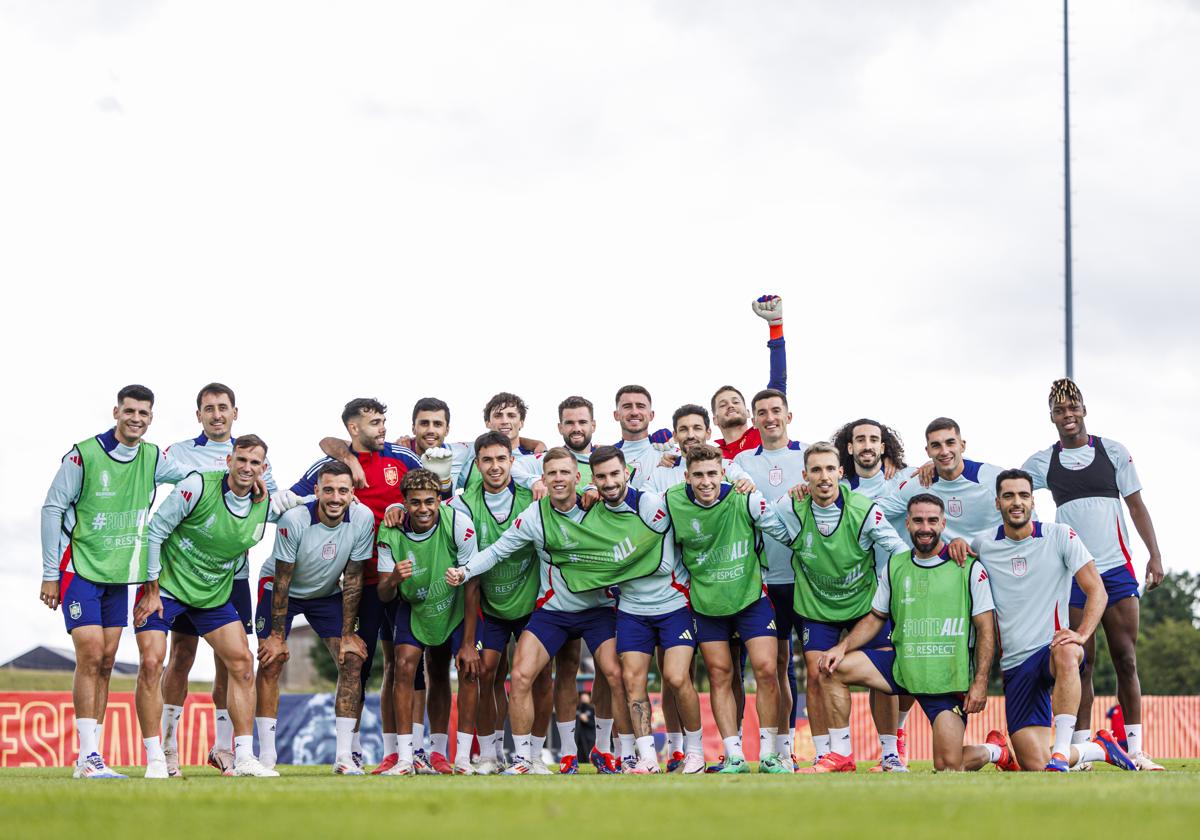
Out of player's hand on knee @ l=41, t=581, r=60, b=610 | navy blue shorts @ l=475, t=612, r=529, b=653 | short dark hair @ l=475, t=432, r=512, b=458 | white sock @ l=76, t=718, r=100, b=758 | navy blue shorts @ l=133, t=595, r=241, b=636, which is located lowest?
white sock @ l=76, t=718, r=100, b=758

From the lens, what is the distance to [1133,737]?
11.0 m

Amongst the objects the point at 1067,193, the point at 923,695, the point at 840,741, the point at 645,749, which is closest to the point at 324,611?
the point at 645,749

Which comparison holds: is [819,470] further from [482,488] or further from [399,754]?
[399,754]

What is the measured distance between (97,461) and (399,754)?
327cm

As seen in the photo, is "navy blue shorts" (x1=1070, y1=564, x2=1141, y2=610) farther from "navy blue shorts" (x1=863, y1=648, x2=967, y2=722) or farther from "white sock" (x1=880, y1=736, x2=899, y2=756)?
"white sock" (x1=880, y1=736, x2=899, y2=756)

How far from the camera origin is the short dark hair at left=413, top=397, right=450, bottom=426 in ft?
37.6

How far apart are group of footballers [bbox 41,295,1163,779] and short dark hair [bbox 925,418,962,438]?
0.02 metres

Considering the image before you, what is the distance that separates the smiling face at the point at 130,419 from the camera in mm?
10016

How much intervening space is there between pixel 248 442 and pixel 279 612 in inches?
55.9

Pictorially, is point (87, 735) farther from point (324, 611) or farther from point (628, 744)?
point (628, 744)

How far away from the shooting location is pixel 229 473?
10.1m

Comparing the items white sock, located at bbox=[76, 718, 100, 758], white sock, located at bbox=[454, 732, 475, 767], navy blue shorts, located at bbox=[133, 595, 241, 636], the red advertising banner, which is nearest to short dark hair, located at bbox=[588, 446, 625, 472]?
white sock, located at bbox=[454, 732, 475, 767]

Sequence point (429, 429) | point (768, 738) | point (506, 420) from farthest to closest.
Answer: point (506, 420), point (429, 429), point (768, 738)

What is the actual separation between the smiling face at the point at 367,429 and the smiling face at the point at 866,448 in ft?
13.0
